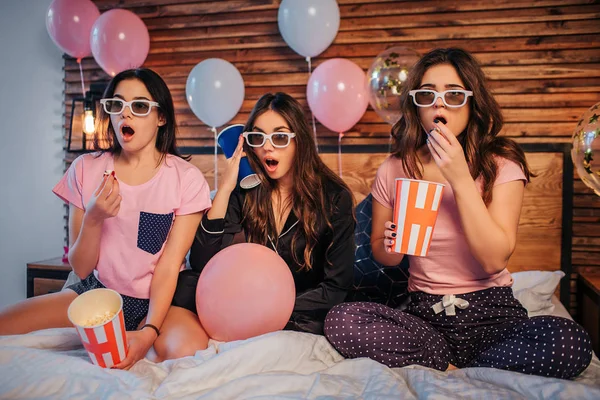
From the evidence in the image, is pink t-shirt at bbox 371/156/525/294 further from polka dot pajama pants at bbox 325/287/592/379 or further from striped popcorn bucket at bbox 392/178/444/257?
striped popcorn bucket at bbox 392/178/444/257

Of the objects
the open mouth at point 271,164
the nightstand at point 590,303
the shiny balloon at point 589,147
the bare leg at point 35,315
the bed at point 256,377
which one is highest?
the shiny balloon at point 589,147

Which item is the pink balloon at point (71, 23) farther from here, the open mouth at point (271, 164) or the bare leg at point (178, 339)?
the bare leg at point (178, 339)

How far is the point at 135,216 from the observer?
1.91m

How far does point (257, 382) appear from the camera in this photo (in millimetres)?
1342

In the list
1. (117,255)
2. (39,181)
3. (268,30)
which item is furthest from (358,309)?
(39,181)

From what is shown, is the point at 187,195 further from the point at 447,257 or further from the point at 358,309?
the point at 447,257

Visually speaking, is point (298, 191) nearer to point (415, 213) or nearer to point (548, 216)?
point (415, 213)

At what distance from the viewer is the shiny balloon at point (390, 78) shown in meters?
2.84

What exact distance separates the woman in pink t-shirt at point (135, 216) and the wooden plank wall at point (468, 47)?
158 centimetres

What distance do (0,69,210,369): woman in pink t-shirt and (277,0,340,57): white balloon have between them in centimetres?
132

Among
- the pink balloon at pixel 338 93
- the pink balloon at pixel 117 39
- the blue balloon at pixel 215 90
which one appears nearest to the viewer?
the pink balloon at pixel 338 93

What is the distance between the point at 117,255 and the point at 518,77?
Answer: 2595 mm

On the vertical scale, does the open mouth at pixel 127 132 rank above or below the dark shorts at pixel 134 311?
above

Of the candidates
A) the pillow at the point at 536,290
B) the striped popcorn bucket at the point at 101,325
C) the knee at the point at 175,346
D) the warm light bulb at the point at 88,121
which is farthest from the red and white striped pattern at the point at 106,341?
the warm light bulb at the point at 88,121
